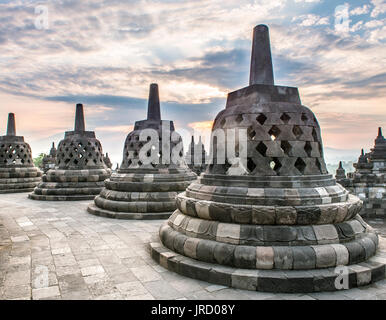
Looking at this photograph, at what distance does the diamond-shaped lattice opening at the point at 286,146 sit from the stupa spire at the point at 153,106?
6.86m

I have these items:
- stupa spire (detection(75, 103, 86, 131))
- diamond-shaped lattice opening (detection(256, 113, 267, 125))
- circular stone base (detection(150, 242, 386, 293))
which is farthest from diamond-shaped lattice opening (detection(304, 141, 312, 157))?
stupa spire (detection(75, 103, 86, 131))

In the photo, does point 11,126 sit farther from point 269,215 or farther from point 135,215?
point 269,215

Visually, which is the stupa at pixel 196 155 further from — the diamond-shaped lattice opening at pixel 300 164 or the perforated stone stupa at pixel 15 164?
the diamond-shaped lattice opening at pixel 300 164

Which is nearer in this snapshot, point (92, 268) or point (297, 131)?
point (92, 268)

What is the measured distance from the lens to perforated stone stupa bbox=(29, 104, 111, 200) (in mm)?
13133

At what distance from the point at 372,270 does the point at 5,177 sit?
17.7m

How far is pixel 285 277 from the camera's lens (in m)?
3.70

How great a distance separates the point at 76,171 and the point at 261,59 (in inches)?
437

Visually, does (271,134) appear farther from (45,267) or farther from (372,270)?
(45,267)

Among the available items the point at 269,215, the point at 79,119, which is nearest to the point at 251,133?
the point at 269,215

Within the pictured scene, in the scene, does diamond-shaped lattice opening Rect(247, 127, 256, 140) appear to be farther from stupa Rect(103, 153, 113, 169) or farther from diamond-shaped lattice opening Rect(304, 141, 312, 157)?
stupa Rect(103, 153, 113, 169)

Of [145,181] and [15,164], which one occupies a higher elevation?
[15,164]

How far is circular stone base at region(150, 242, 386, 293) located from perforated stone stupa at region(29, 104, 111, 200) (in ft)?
33.9
